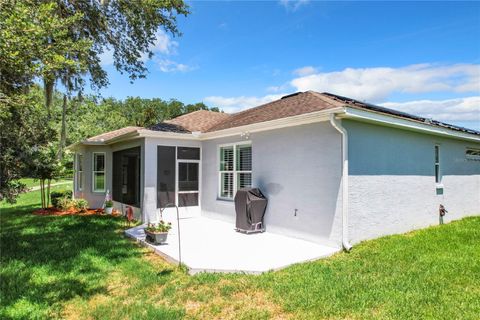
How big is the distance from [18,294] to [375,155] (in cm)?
772

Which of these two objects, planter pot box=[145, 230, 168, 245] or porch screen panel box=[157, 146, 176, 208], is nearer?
planter pot box=[145, 230, 168, 245]

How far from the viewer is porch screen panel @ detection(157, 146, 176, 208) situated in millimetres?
10500

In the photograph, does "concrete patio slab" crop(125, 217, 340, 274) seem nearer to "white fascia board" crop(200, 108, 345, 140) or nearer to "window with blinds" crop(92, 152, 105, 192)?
"white fascia board" crop(200, 108, 345, 140)

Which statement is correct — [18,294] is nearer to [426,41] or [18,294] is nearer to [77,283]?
[77,283]

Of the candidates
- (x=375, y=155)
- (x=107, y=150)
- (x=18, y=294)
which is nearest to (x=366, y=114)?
(x=375, y=155)

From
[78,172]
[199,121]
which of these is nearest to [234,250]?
[199,121]

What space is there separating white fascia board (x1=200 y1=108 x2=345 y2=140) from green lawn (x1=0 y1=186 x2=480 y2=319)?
309 centimetres

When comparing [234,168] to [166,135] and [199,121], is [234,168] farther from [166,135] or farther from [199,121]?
[199,121]

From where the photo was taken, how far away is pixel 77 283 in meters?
5.05

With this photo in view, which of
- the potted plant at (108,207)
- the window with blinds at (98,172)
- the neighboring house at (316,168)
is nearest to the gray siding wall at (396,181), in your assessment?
the neighboring house at (316,168)

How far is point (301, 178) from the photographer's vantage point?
7.63 metres

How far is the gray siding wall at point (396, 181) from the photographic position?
6957 millimetres

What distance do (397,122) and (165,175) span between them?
7551 millimetres

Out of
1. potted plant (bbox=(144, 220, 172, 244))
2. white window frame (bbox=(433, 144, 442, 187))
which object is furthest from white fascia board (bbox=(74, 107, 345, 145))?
white window frame (bbox=(433, 144, 442, 187))
